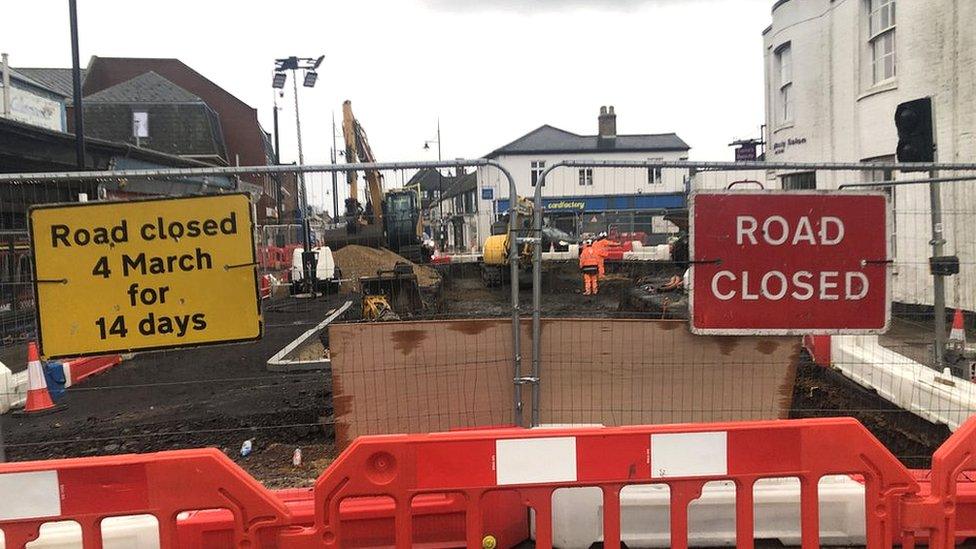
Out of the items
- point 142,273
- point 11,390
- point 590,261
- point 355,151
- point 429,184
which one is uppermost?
point 429,184

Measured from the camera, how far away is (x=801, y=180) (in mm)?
15938

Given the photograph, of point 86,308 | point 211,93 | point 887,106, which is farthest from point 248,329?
point 211,93

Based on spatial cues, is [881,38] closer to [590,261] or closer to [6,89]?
[590,261]

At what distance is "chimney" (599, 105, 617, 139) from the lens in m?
52.5

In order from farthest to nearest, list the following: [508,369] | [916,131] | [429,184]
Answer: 1. [429,184]
2. [916,131]
3. [508,369]

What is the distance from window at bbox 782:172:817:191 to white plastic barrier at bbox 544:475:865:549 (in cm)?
1334

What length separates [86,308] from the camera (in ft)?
12.7

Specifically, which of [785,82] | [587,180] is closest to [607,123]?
[785,82]

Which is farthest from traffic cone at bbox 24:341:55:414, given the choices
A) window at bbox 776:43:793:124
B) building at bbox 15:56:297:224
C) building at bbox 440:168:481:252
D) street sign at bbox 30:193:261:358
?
building at bbox 15:56:297:224

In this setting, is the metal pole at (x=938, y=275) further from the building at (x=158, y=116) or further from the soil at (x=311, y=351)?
the building at (x=158, y=116)

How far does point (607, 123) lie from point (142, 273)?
5190 cm

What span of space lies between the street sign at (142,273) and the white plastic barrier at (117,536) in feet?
3.43

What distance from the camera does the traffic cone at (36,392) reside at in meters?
7.39

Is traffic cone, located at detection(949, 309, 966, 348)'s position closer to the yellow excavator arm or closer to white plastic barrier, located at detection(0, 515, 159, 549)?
white plastic barrier, located at detection(0, 515, 159, 549)
